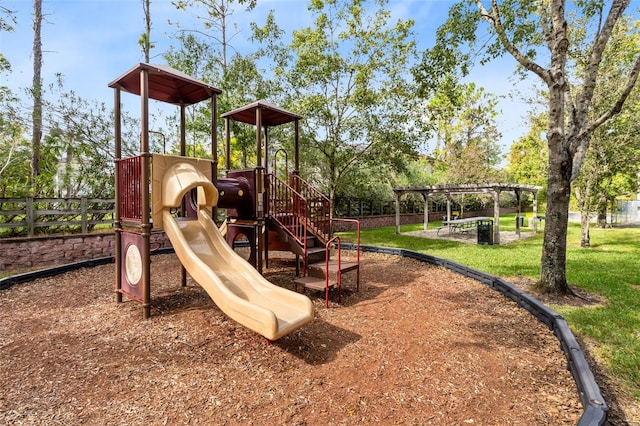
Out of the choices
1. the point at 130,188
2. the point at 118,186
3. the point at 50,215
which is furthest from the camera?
the point at 50,215

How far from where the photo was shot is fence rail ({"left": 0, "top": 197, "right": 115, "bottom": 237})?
8273 millimetres

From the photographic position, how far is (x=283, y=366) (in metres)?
3.38

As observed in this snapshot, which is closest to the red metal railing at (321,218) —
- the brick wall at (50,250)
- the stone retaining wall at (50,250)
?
the stone retaining wall at (50,250)

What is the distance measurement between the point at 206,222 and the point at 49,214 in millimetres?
6640

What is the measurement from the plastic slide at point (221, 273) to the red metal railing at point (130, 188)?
462 mm

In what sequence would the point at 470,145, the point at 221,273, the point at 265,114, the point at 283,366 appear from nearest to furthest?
the point at 283,366 < the point at 221,273 < the point at 265,114 < the point at 470,145

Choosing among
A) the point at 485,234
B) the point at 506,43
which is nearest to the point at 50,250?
the point at 506,43

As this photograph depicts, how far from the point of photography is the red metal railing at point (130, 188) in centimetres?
500

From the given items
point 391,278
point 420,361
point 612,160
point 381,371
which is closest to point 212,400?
point 381,371

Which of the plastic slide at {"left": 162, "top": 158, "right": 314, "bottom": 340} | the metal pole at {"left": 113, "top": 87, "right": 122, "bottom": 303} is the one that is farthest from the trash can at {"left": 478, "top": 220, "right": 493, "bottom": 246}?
the metal pole at {"left": 113, "top": 87, "right": 122, "bottom": 303}

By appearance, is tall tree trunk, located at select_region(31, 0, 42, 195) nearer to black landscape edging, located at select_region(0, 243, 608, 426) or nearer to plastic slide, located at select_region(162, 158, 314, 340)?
black landscape edging, located at select_region(0, 243, 608, 426)

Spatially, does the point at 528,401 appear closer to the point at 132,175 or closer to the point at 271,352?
the point at 271,352

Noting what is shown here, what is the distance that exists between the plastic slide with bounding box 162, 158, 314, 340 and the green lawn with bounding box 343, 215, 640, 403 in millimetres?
3461

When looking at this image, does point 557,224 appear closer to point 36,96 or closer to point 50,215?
point 50,215
